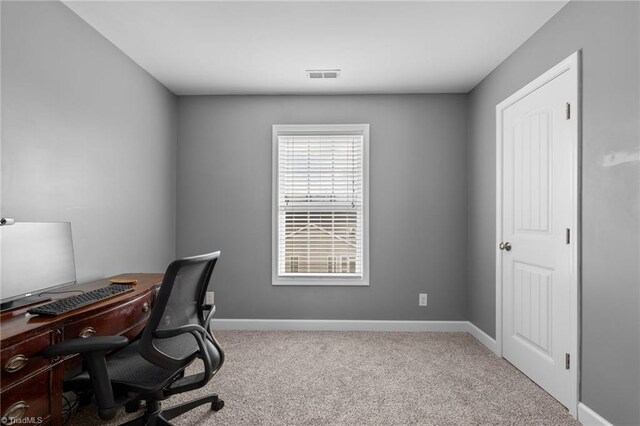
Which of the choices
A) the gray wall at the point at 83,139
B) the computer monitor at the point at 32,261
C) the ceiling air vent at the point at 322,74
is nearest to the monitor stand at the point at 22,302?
the computer monitor at the point at 32,261

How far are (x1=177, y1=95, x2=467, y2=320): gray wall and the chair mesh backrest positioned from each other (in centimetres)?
189

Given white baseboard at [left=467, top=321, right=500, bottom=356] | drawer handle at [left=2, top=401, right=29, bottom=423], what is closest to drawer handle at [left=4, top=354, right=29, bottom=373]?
drawer handle at [left=2, top=401, right=29, bottom=423]

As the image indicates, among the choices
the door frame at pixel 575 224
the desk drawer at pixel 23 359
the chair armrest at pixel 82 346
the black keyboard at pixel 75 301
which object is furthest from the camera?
the door frame at pixel 575 224

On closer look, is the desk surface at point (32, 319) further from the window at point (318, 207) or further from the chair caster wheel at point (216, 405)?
the window at point (318, 207)

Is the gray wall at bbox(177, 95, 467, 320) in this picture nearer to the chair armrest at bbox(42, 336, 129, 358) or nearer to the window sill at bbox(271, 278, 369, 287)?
the window sill at bbox(271, 278, 369, 287)

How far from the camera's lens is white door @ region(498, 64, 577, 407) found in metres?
2.27

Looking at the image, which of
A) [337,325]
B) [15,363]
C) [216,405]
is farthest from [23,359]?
[337,325]

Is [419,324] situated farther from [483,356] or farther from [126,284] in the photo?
[126,284]

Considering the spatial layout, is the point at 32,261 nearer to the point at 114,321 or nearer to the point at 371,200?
the point at 114,321

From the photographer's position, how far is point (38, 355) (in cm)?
143

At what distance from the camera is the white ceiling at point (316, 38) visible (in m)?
2.29

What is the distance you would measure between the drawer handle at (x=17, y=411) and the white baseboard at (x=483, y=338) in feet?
10.6

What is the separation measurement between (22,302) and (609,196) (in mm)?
3065

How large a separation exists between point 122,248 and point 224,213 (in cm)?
117
